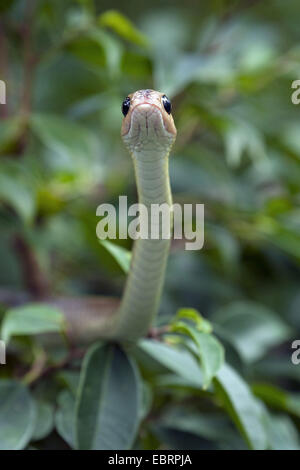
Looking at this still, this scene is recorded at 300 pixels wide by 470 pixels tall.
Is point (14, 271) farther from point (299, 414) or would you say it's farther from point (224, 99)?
point (299, 414)

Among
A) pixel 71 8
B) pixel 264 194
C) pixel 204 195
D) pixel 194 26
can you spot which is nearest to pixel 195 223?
pixel 204 195

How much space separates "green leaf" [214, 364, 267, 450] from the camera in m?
1.15

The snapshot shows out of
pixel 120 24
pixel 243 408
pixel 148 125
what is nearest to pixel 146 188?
pixel 148 125

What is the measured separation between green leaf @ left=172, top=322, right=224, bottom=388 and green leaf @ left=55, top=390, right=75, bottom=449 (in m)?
0.26

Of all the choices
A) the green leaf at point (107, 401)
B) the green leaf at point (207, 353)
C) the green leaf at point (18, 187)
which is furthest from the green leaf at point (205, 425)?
the green leaf at point (18, 187)

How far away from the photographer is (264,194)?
207 cm

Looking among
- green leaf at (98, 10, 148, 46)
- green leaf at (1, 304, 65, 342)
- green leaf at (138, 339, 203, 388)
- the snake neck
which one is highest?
green leaf at (98, 10, 148, 46)

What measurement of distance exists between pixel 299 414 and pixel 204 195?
72 cm

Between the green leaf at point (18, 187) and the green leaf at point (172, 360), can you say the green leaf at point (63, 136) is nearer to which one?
the green leaf at point (18, 187)

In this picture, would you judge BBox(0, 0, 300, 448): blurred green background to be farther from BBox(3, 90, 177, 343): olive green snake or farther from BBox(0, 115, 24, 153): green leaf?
BBox(3, 90, 177, 343): olive green snake

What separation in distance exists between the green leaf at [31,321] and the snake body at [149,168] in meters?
0.17

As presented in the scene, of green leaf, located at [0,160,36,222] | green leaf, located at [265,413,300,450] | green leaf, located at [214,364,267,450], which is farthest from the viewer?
green leaf, located at [0,160,36,222]

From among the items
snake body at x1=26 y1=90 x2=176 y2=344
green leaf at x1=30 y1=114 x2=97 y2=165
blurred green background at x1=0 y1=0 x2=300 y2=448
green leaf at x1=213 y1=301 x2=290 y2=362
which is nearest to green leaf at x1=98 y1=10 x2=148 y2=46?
blurred green background at x1=0 y1=0 x2=300 y2=448

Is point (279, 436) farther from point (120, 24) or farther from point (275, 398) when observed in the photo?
point (120, 24)
